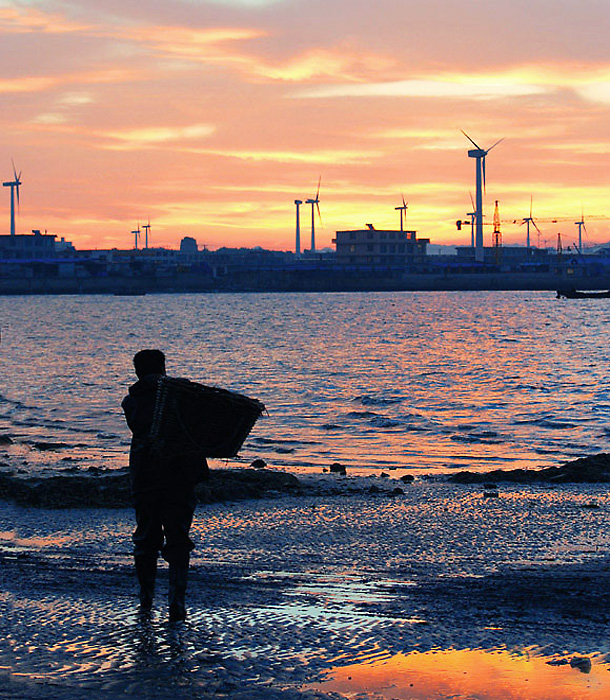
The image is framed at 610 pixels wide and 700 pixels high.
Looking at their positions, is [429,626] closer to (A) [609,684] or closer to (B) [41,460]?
(A) [609,684]

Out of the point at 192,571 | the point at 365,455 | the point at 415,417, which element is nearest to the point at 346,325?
the point at 415,417

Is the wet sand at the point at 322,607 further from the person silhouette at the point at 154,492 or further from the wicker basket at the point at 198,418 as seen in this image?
the wicker basket at the point at 198,418

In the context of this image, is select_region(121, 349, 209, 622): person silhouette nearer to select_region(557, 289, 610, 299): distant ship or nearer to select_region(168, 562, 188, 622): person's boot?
select_region(168, 562, 188, 622): person's boot

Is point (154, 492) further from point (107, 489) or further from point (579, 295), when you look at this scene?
point (579, 295)

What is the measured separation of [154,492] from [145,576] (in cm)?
Result: 65

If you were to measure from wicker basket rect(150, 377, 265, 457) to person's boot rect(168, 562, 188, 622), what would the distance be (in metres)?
0.87

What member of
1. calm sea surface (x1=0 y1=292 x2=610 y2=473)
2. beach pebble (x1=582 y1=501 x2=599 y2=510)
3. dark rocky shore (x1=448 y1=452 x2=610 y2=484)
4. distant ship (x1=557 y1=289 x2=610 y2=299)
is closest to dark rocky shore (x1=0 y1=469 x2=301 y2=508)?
dark rocky shore (x1=448 y1=452 x2=610 y2=484)

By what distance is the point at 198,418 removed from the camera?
294 inches

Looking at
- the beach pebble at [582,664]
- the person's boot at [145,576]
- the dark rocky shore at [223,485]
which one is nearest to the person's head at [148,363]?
the person's boot at [145,576]

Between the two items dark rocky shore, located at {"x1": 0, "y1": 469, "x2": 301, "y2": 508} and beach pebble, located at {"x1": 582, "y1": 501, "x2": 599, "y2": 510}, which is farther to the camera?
dark rocky shore, located at {"x1": 0, "y1": 469, "x2": 301, "y2": 508}

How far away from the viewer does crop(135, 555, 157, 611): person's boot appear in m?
7.70

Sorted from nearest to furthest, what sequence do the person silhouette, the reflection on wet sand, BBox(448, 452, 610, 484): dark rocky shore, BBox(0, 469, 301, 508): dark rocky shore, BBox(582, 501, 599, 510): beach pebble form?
the reflection on wet sand → the person silhouette → BBox(582, 501, 599, 510): beach pebble → BBox(0, 469, 301, 508): dark rocky shore → BBox(448, 452, 610, 484): dark rocky shore

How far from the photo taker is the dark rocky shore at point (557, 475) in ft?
47.3

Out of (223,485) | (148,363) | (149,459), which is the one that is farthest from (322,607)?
(223,485)
